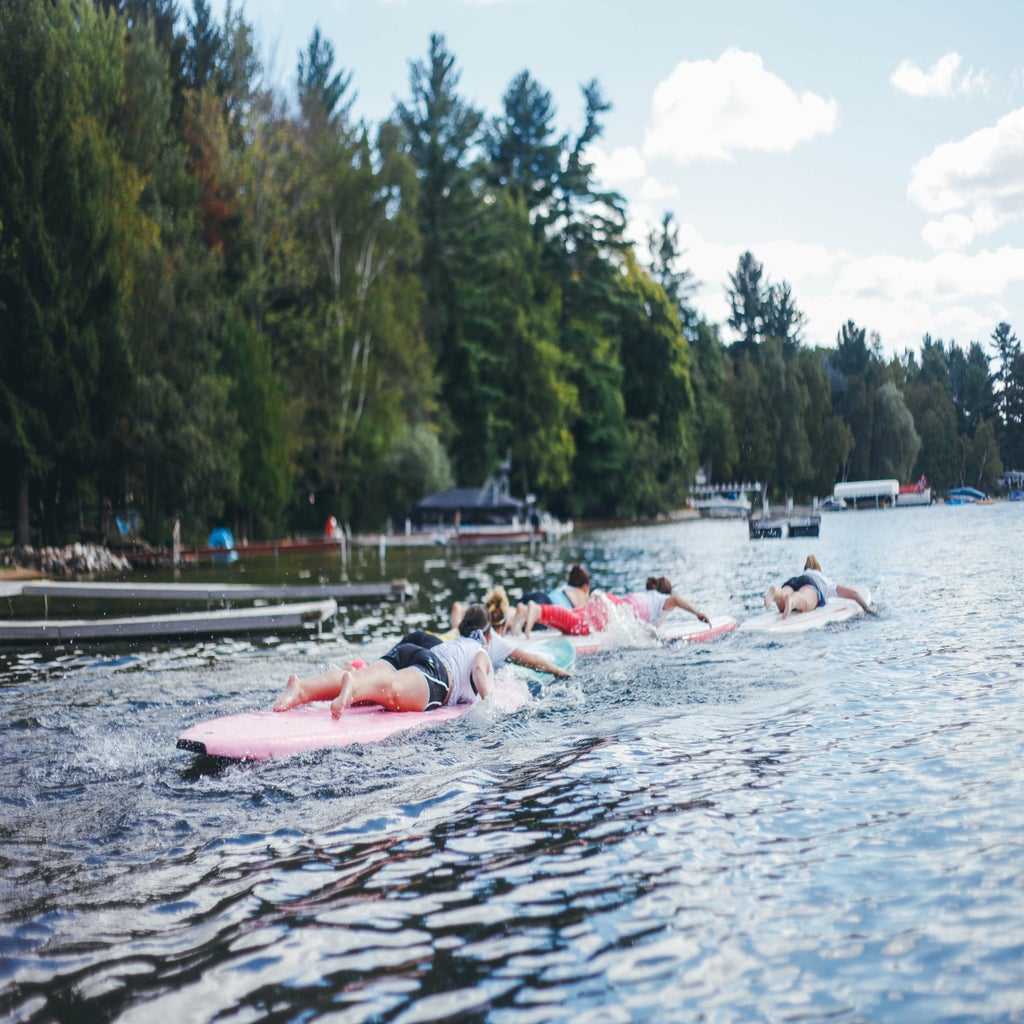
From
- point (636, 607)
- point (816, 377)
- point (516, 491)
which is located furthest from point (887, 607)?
point (816, 377)

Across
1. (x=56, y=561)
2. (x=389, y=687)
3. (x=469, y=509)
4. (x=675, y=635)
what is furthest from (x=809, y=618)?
(x=469, y=509)

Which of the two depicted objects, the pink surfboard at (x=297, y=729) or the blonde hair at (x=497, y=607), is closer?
the pink surfboard at (x=297, y=729)

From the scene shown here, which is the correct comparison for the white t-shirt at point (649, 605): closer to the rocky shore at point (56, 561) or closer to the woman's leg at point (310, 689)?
the woman's leg at point (310, 689)

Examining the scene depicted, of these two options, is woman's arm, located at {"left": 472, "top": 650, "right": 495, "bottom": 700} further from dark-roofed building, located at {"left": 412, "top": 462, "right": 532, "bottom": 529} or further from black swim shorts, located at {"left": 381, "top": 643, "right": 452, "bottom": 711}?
dark-roofed building, located at {"left": 412, "top": 462, "right": 532, "bottom": 529}

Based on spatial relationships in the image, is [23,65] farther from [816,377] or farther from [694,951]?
[816,377]

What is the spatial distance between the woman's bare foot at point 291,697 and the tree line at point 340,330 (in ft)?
67.1

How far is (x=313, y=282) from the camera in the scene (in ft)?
139

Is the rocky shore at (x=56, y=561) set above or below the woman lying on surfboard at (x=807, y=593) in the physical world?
above

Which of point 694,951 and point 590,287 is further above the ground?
point 590,287

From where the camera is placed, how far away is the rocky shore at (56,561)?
25.9m

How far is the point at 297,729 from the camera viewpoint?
7996 millimetres

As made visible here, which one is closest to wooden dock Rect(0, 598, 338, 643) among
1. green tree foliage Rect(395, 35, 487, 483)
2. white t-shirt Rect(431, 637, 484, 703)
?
white t-shirt Rect(431, 637, 484, 703)

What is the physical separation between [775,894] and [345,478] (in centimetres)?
3942

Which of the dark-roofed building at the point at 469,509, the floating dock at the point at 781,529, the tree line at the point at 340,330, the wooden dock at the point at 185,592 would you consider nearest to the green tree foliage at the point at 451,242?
the tree line at the point at 340,330
